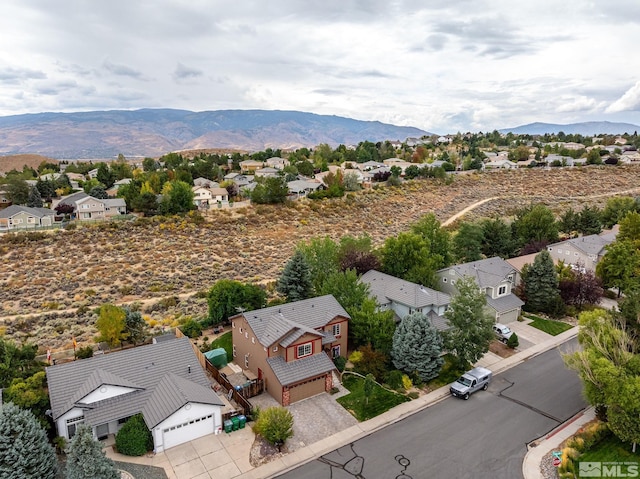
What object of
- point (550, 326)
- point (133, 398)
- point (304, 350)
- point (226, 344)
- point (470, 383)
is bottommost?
point (226, 344)

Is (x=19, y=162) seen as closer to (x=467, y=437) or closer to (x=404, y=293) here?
(x=404, y=293)

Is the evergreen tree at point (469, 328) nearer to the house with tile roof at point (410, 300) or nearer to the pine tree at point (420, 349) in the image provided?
the pine tree at point (420, 349)

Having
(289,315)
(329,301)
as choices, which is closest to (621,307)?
(329,301)

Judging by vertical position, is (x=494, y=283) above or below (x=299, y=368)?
above

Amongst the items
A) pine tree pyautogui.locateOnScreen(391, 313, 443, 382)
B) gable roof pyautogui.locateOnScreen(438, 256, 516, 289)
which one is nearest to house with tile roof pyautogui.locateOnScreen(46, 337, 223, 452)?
pine tree pyautogui.locateOnScreen(391, 313, 443, 382)

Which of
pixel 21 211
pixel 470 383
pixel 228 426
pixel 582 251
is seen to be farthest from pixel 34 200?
pixel 582 251

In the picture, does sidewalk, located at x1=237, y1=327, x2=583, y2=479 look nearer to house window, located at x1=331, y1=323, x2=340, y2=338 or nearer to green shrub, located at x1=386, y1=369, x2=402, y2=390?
green shrub, located at x1=386, y1=369, x2=402, y2=390
